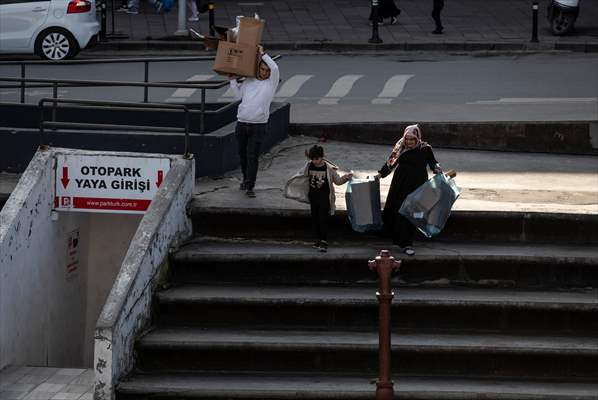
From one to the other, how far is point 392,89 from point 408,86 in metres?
0.42

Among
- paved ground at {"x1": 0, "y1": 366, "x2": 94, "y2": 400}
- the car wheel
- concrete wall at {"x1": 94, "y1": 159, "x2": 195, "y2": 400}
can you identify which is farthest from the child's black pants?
the car wheel

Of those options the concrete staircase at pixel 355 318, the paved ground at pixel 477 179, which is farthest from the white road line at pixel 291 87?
the concrete staircase at pixel 355 318

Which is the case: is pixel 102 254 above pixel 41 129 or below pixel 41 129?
below

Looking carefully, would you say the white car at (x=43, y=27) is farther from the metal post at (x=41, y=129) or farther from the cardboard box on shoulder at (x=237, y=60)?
the cardboard box on shoulder at (x=237, y=60)

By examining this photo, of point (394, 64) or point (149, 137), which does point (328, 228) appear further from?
point (394, 64)

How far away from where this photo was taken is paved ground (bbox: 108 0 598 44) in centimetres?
3123

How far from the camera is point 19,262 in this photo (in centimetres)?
1561

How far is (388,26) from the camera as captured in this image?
32.8 m

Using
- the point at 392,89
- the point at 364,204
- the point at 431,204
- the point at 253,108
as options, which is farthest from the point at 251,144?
the point at 392,89

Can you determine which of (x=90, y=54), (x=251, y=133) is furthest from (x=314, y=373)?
(x=90, y=54)

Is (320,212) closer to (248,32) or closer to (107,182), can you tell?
(248,32)

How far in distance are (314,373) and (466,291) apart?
181 cm

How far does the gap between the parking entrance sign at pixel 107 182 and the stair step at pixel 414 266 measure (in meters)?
1.26

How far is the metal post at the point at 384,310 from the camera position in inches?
441
